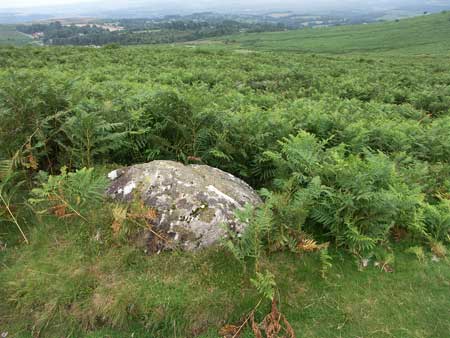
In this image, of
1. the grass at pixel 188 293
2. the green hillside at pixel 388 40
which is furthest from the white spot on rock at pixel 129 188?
the green hillside at pixel 388 40

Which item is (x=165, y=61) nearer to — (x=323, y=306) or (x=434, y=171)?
(x=434, y=171)

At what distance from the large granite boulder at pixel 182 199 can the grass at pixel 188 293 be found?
0.79 feet

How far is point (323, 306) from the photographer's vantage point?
4.03 m

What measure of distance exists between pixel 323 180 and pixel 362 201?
0.69m

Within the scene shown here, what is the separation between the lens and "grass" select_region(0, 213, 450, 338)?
3.82 m

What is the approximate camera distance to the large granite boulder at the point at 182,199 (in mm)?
4566

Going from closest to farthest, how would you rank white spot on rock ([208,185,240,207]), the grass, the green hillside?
the grass
white spot on rock ([208,185,240,207])
the green hillside

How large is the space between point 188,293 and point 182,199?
1380mm

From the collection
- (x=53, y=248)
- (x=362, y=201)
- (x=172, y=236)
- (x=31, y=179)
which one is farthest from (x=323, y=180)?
(x=31, y=179)

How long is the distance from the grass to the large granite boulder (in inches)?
9.5

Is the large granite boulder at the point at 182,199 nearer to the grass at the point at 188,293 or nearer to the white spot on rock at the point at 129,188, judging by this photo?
the white spot on rock at the point at 129,188

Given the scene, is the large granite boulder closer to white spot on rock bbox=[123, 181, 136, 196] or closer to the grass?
white spot on rock bbox=[123, 181, 136, 196]

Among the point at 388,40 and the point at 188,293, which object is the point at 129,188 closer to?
the point at 188,293

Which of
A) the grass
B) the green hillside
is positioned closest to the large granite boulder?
the grass
